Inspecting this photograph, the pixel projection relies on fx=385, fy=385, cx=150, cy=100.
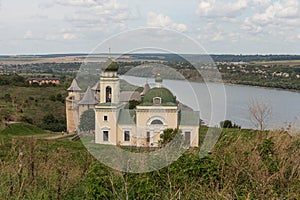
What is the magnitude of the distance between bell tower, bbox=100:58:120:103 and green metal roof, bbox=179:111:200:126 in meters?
3.08

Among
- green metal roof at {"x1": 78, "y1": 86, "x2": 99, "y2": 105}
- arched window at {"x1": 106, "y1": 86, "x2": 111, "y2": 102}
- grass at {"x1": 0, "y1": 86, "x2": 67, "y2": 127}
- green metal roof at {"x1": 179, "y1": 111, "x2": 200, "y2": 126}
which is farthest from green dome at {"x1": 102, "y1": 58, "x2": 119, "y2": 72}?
grass at {"x1": 0, "y1": 86, "x2": 67, "y2": 127}

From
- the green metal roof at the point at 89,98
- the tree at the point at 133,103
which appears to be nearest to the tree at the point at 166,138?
the tree at the point at 133,103

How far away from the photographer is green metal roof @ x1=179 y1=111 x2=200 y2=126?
1504 cm

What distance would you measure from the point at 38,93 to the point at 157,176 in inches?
1400

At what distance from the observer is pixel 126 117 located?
16.3m

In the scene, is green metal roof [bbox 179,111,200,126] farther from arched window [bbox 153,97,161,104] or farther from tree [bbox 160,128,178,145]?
tree [bbox 160,128,178,145]

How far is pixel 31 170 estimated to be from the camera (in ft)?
11.6

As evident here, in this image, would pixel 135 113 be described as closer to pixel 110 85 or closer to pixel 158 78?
pixel 110 85

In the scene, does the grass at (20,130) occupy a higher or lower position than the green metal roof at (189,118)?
lower

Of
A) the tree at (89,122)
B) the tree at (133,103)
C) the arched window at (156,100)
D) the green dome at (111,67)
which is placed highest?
the green dome at (111,67)

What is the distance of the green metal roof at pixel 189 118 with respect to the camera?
15.0 meters

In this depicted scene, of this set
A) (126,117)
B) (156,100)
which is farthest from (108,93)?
(156,100)

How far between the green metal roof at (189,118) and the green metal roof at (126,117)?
1.97m

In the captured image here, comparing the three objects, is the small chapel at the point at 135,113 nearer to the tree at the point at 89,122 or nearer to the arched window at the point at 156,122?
the arched window at the point at 156,122
